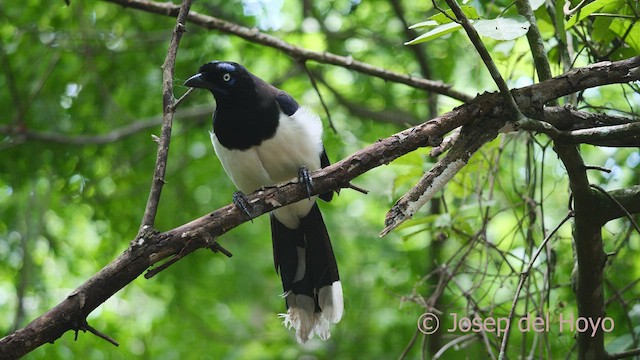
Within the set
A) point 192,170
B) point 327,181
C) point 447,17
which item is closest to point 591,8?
point 447,17

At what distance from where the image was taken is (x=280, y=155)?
392cm

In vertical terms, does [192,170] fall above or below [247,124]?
below

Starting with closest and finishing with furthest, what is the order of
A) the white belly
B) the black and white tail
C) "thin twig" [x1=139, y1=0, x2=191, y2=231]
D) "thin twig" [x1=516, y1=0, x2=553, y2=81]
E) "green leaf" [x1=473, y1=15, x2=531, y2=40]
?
"green leaf" [x1=473, y1=15, x2=531, y2=40], "thin twig" [x1=139, y1=0, x2=191, y2=231], "thin twig" [x1=516, y1=0, x2=553, y2=81], the white belly, the black and white tail

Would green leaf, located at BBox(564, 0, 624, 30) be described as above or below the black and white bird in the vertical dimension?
above

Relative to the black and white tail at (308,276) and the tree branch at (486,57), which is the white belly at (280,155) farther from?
the tree branch at (486,57)

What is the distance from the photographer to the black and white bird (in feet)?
12.8

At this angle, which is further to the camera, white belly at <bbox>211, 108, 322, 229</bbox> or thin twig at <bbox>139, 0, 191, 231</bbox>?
white belly at <bbox>211, 108, 322, 229</bbox>

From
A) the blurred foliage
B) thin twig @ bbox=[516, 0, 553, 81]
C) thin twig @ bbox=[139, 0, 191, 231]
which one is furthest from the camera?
the blurred foliage

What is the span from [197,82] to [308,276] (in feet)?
4.13

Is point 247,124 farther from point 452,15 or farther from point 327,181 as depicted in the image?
point 452,15

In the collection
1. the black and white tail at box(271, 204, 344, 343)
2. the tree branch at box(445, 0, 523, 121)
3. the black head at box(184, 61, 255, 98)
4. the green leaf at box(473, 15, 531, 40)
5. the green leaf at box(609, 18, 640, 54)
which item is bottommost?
the black and white tail at box(271, 204, 344, 343)

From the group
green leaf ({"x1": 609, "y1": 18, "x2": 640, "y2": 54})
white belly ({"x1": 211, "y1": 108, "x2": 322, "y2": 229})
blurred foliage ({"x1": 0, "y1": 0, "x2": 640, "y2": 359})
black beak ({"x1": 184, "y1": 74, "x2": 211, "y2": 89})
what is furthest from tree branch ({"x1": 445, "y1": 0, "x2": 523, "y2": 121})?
blurred foliage ({"x1": 0, "y1": 0, "x2": 640, "y2": 359})

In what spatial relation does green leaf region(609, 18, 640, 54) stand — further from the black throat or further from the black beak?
the black beak

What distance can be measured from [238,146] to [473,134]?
4.99 ft
